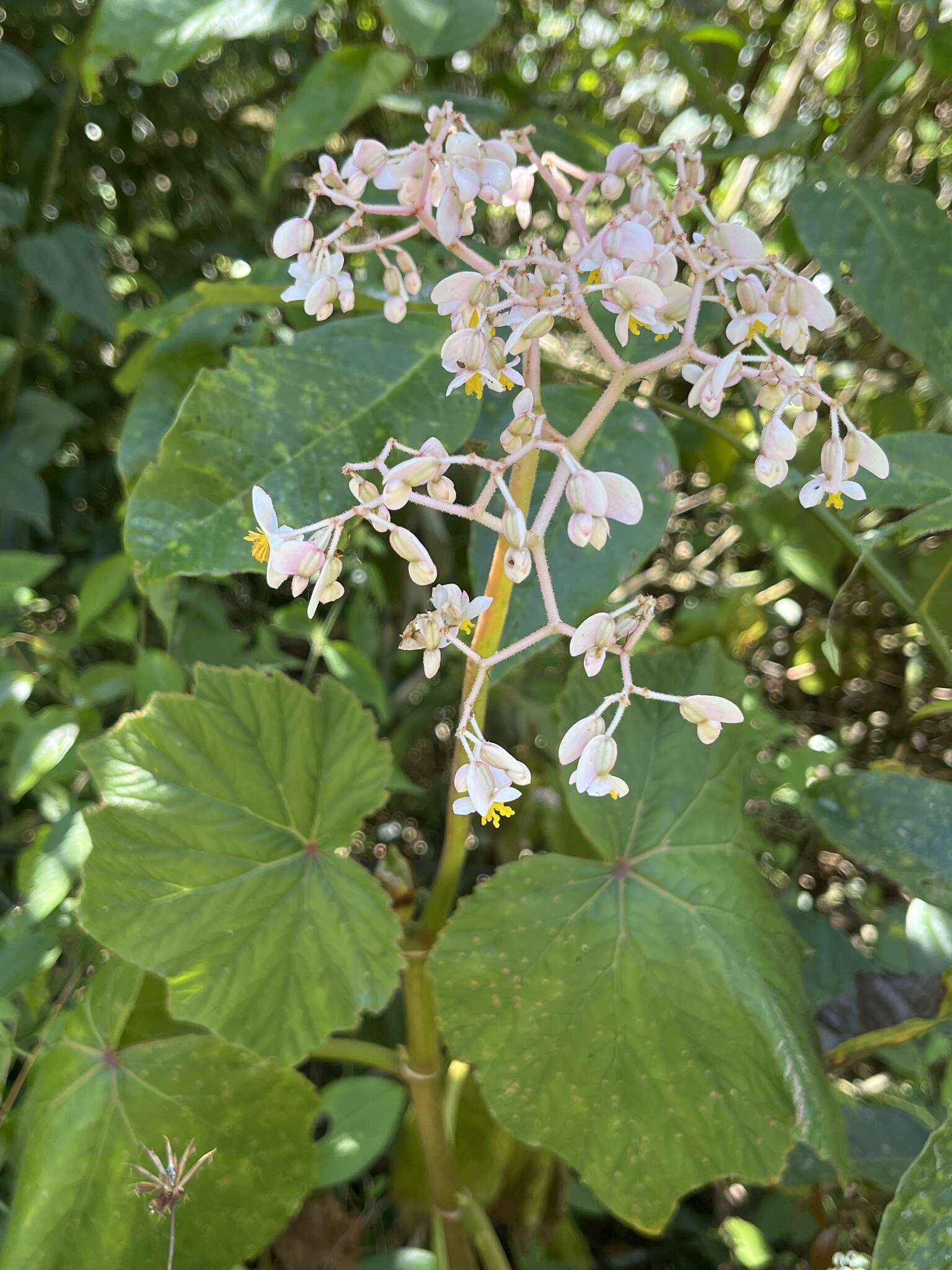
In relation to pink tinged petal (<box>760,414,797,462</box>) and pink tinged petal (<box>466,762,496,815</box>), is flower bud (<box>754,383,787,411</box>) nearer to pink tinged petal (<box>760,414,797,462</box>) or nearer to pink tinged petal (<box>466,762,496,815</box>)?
pink tinged petal (<box>760,414,797,462</box>)

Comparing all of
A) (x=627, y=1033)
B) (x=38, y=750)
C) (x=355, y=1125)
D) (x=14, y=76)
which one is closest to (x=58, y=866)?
(x=38, y=750)

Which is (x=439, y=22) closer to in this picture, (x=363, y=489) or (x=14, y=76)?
(x=14, y=76)

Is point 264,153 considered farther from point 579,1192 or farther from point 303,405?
point 579,1192

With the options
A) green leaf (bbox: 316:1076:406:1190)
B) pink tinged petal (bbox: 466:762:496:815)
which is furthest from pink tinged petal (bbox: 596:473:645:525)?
green leaf (bbox: 316:1076:406:1190)

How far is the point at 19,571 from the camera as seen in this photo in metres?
0.65

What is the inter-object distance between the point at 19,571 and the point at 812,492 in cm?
56

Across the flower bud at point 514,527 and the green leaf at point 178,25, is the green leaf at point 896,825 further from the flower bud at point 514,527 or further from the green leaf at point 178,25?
the green leaf at point 178,25

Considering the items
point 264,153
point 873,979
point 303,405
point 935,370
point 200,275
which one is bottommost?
point 873,979

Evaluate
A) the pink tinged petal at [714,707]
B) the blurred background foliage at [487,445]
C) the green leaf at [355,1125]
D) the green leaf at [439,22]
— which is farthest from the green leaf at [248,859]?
the green leaf at [439,22]

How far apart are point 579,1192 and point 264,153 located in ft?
4.26

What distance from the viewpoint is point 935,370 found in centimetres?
58

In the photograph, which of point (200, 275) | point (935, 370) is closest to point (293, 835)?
point (935, 370)

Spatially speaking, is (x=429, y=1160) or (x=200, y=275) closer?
(x=429, y=1160)

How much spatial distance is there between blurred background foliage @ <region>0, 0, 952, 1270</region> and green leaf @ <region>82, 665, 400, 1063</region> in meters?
0.05
